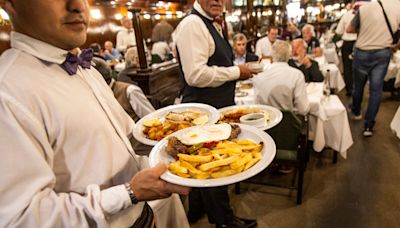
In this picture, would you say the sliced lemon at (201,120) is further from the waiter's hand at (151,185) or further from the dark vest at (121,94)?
the dark vest at (121,94)

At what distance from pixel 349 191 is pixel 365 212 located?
0.98 feet

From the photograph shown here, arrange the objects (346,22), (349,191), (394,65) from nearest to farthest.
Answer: (349,191) → (394,65) → (346,22)

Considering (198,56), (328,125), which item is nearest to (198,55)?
(198,56)

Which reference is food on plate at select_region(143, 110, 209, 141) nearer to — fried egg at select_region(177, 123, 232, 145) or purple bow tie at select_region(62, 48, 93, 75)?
fried egg at select_region(177, 123, 232, 145)

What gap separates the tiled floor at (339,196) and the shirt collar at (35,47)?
1.87 metres

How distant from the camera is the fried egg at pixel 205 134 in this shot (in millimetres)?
1021

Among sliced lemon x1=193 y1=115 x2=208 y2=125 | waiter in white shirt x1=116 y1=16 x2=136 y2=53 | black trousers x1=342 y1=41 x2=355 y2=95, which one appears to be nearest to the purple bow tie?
sliced lemon x1=193 y1=115 x2=208 y2=125

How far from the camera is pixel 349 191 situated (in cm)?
250

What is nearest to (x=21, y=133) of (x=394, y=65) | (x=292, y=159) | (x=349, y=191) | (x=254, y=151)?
(x=254, y=151)

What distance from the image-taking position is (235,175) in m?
0.83

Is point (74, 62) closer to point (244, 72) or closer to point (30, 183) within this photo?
point (30, 183)

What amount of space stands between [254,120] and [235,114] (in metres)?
0.21

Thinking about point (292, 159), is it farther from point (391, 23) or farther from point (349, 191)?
point (391, 23)

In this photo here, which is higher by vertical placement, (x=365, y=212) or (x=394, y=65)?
(x=394, y=65)
